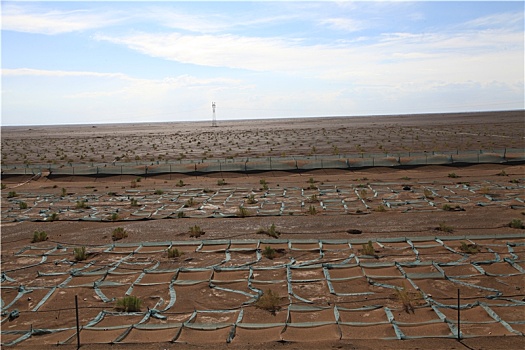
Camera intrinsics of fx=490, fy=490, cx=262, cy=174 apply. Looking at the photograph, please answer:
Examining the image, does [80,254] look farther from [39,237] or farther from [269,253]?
[269,253]

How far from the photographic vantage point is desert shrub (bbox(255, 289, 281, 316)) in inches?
440

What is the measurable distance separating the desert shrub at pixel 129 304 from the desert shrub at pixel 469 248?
9.54 metres

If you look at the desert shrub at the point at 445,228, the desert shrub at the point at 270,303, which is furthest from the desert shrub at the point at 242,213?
the desert shrub at the point at 270,303

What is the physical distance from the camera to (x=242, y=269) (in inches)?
545

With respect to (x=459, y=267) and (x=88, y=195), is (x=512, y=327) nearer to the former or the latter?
(x=459, y=267)

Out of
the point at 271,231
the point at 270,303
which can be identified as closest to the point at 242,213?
the point at 271,231

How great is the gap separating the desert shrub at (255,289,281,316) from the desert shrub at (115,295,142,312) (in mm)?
2782

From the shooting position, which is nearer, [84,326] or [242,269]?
[84,326]

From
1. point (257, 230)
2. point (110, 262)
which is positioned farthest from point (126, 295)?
point (257, 230)

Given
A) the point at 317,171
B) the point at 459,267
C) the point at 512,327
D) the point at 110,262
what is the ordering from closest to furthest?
the point at 512,327 < the point at 459,267 < the point at 110,262 < the point at 317,171

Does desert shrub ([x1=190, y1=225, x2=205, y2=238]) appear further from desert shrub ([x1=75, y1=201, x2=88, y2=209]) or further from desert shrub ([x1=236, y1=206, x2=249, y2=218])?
desert shrub ([x1=75, y1=201, x2=88, y2=209])

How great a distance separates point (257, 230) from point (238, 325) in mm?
8148

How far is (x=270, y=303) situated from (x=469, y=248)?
7.03m

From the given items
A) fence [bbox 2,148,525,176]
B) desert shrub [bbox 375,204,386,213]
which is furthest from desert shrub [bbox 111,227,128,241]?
fence [bbox 2,148,525,176]
